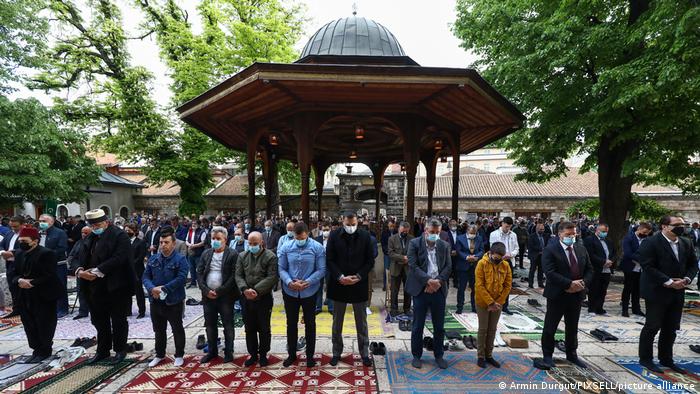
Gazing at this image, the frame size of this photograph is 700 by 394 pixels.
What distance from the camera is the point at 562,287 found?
4.35 m

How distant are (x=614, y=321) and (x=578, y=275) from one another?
3112 millimetres

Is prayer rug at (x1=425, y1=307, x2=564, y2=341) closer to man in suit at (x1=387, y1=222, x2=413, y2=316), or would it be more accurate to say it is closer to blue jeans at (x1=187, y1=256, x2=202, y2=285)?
man in suit at (x1=387, y1=222, x2=413, y2=316)

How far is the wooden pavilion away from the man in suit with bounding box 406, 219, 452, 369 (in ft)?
9.87

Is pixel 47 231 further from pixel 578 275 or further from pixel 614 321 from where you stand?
pixel 614 321

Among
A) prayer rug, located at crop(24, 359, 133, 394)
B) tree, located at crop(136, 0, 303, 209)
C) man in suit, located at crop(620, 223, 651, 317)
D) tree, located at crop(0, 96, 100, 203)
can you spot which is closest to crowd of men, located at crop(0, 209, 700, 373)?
prayer rug, located at crop(24, 359, 133, 394)

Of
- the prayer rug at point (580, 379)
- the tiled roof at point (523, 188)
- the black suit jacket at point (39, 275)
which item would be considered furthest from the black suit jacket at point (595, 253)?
the tiled roof at point (523, 188)

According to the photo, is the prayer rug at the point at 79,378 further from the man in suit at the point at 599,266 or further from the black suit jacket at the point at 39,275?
the man in suit at the point at 599,266

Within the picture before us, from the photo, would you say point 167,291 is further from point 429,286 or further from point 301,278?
point 429,286

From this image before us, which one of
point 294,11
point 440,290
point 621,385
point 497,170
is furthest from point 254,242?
point 497,170

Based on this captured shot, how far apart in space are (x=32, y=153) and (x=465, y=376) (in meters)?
18.3

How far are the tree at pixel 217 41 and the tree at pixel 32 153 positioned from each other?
562 centimetres

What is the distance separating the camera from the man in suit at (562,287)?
442cm

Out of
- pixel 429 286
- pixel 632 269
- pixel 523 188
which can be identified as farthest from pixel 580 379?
pixel 523 188

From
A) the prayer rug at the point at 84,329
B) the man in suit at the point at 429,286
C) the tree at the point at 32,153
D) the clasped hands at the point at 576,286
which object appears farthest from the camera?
the tree at the point at 32,153
